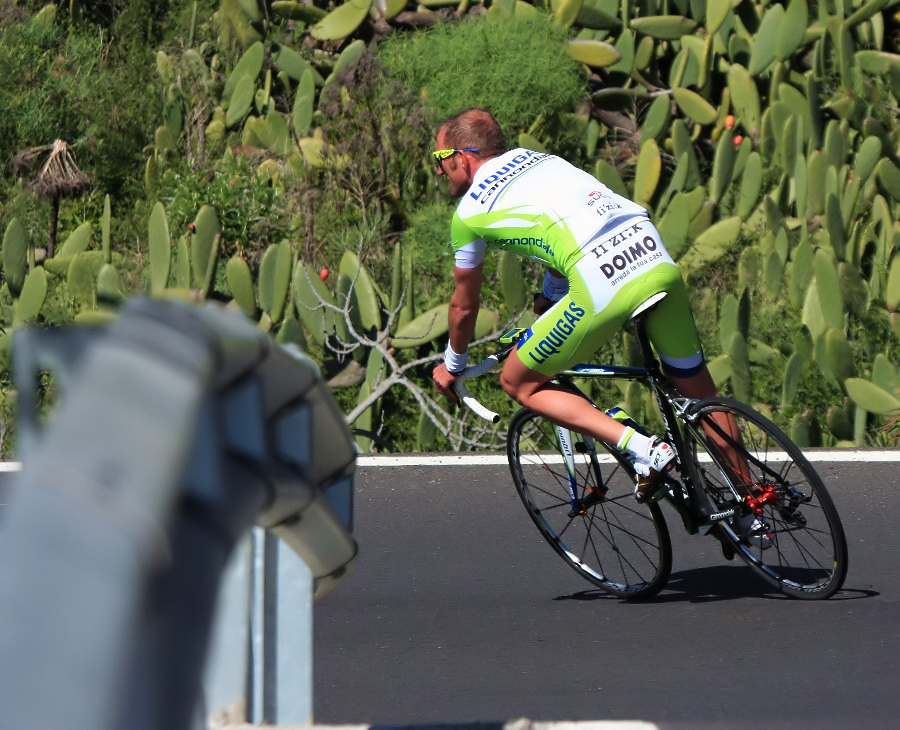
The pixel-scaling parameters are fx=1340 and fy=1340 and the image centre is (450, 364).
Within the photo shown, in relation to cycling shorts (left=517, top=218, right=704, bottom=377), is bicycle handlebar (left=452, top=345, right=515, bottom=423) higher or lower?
lower

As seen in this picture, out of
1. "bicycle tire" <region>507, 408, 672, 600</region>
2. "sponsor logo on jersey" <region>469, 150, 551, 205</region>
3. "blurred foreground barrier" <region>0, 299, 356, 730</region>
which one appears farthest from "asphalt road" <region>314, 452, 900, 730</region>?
"blurred foreground barrier" <region>0, 299, 356, 730</region>

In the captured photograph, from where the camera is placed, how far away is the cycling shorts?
4.91 meters

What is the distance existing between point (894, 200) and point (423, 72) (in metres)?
3.86

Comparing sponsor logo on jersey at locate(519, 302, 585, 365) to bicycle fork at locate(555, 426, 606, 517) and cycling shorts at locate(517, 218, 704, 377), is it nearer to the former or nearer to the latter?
cycling shorts at locate(517, 218, 704, 377)

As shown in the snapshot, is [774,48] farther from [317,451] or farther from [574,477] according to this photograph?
[317,451]

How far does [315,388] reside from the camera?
6.70ft

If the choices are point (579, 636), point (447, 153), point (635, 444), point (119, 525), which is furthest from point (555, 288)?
point (119, 525)

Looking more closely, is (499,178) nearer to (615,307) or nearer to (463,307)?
(463,307)

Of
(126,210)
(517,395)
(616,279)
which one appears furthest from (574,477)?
(126,210)

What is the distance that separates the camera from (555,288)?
5434 millimetres

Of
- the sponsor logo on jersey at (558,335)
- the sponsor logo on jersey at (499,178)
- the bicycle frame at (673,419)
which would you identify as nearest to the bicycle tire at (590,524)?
the bicycle frame at (673,419)

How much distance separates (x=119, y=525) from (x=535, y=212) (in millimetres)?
Result: 3977

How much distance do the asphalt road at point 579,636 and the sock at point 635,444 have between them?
69 cm

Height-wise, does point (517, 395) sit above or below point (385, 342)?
above
